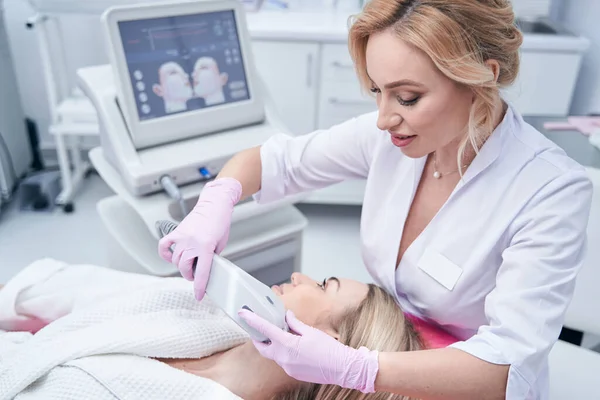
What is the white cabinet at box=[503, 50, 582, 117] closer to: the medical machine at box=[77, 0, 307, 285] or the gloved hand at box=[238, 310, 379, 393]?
the medical machine at box=[77, 0, 307, 285]

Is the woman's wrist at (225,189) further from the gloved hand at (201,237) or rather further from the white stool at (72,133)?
the white stool at (72,133)

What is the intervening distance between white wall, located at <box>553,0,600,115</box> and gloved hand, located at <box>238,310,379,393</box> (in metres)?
2.14

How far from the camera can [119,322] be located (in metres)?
1.20

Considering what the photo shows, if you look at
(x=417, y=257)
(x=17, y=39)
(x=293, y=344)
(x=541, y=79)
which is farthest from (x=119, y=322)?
(x=17, y=39)

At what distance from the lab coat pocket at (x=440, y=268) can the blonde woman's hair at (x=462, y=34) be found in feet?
0.87

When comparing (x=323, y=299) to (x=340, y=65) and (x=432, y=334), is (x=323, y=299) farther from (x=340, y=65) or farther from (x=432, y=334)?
(x=340, y=65)

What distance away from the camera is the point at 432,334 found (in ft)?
4.09

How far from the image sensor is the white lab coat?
959 millimetres

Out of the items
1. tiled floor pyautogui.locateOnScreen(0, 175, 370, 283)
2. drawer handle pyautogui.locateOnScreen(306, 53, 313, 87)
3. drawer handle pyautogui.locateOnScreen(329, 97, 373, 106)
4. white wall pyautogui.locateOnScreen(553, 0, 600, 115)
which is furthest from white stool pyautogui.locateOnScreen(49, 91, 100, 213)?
white wall pyautogui.locateOnScreen(553, 0, 600, 115)

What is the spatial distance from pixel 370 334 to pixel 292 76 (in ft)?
5.48

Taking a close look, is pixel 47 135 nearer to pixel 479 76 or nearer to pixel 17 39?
pixel 17 39

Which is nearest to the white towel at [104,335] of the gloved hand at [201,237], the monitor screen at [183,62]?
the gloved hand at [201,237]

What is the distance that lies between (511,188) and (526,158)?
2.6 inches

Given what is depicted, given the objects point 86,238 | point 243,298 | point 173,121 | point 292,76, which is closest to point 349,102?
point 292,76
